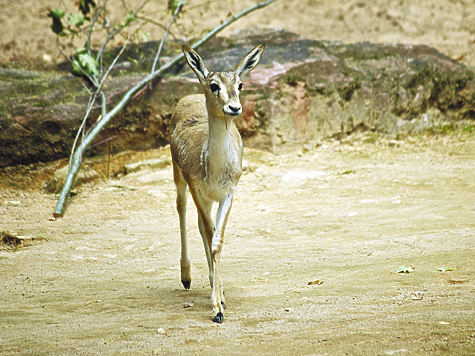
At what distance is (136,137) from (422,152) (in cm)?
567

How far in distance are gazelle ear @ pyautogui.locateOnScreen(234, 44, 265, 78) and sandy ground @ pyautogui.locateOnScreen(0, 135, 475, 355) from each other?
1.91 metres

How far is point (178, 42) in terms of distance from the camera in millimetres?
11555

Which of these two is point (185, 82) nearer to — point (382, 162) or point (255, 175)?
point (255, 175)

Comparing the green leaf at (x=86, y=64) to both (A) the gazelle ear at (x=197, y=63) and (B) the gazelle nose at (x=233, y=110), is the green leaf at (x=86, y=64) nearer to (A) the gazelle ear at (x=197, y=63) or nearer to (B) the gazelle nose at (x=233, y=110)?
(A) the gazelle ear at (x=197, y=63)

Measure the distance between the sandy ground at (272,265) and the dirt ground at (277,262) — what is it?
2cm

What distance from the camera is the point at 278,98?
10.0 metres

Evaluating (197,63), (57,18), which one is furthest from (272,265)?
(57,18)

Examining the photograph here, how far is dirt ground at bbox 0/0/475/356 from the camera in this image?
315 centimetres

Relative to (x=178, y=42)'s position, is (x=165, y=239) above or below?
below

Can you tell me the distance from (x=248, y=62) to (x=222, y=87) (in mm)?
602

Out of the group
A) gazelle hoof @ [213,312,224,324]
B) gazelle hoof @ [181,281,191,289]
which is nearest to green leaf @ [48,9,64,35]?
gazelle hoof @ [181,281,191,289]

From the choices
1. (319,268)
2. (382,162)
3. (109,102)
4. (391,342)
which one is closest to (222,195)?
(319,268)

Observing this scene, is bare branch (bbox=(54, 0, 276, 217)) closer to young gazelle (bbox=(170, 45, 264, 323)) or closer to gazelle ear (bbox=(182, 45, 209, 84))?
young gazelle (bbox=(170, 45, 264, 323))

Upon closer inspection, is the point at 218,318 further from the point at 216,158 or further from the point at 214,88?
the point at 214,88
